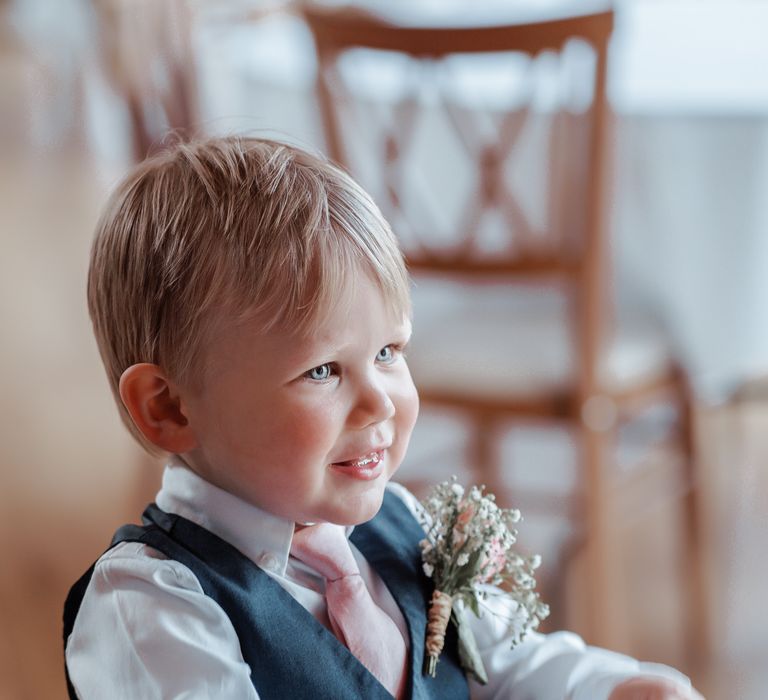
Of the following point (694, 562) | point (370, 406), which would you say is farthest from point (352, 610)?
point (694, 562)

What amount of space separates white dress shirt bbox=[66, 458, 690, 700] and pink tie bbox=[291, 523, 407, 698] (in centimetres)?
1

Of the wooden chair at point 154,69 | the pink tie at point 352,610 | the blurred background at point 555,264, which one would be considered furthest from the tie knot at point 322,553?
the wooden chair at point 154,69

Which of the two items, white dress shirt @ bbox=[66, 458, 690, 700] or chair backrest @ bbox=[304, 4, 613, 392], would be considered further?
chair backrest @ bbox=[304, 4, 613, 392]

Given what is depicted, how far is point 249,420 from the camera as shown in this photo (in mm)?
759

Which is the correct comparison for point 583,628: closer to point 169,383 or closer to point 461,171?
point 461,171

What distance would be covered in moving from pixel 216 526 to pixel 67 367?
8.10 feet

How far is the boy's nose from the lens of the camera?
2.52ft

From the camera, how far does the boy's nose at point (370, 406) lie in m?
0.77

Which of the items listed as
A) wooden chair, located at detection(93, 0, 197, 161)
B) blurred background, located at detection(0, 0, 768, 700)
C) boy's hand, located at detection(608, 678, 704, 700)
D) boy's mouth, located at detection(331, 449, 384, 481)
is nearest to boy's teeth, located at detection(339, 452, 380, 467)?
boy's mouth, located at detection(331, 449, 384, 481)

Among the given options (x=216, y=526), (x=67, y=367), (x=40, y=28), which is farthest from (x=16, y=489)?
(x=40, y=28)

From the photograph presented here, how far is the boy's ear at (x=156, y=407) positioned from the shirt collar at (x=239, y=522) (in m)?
0.03

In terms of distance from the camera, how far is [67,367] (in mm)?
3150

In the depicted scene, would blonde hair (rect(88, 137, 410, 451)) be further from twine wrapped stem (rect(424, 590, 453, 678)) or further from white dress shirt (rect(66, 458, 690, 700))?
twine wrapped stem (rect(424, 590, 453, 678))

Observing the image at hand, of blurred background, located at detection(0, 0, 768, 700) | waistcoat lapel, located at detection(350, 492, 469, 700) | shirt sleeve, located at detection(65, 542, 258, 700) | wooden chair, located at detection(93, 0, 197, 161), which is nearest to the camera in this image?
shirt sleeve, located at detection(65, 542, 258, 700)
